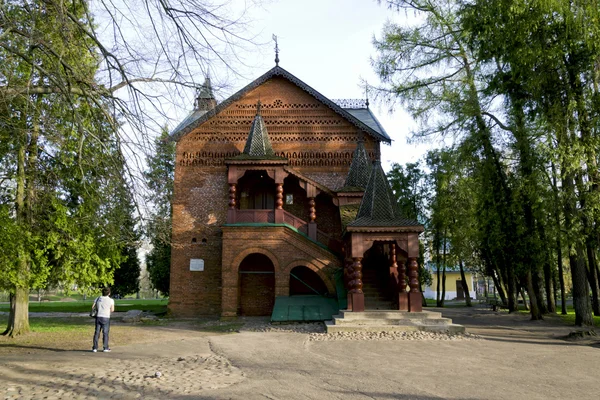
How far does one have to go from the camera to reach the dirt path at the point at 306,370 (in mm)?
6637

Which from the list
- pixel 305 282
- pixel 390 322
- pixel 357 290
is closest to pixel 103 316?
pixel 357 290

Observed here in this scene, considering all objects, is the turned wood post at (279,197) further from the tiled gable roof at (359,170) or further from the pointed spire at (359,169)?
the pointed spire at (359,169)

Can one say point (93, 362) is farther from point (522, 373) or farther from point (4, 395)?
point (522, 373)

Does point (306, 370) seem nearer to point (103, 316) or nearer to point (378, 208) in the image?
point (103, 316)

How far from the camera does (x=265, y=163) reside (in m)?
19.7

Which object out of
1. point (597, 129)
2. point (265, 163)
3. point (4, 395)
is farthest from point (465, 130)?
point (4, 395)

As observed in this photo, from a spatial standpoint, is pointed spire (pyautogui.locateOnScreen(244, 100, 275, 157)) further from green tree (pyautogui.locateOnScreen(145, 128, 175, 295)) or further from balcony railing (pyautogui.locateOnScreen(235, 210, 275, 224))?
green tree (pyautogui.locateOnScreen(145, 128, 175, 295))

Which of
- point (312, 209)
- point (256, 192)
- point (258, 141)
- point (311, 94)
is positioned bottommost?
point (312, 209)

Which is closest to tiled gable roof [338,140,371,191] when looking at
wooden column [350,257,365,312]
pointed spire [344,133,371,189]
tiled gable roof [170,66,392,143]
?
pointed spire [344,133,371,189]

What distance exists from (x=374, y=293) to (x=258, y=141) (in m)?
8.31

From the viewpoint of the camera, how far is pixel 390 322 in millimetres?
14570

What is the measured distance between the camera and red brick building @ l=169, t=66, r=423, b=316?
62.7 ft

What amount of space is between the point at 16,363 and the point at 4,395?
283 cm

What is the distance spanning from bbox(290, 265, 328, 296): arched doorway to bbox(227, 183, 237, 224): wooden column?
3.70 m
